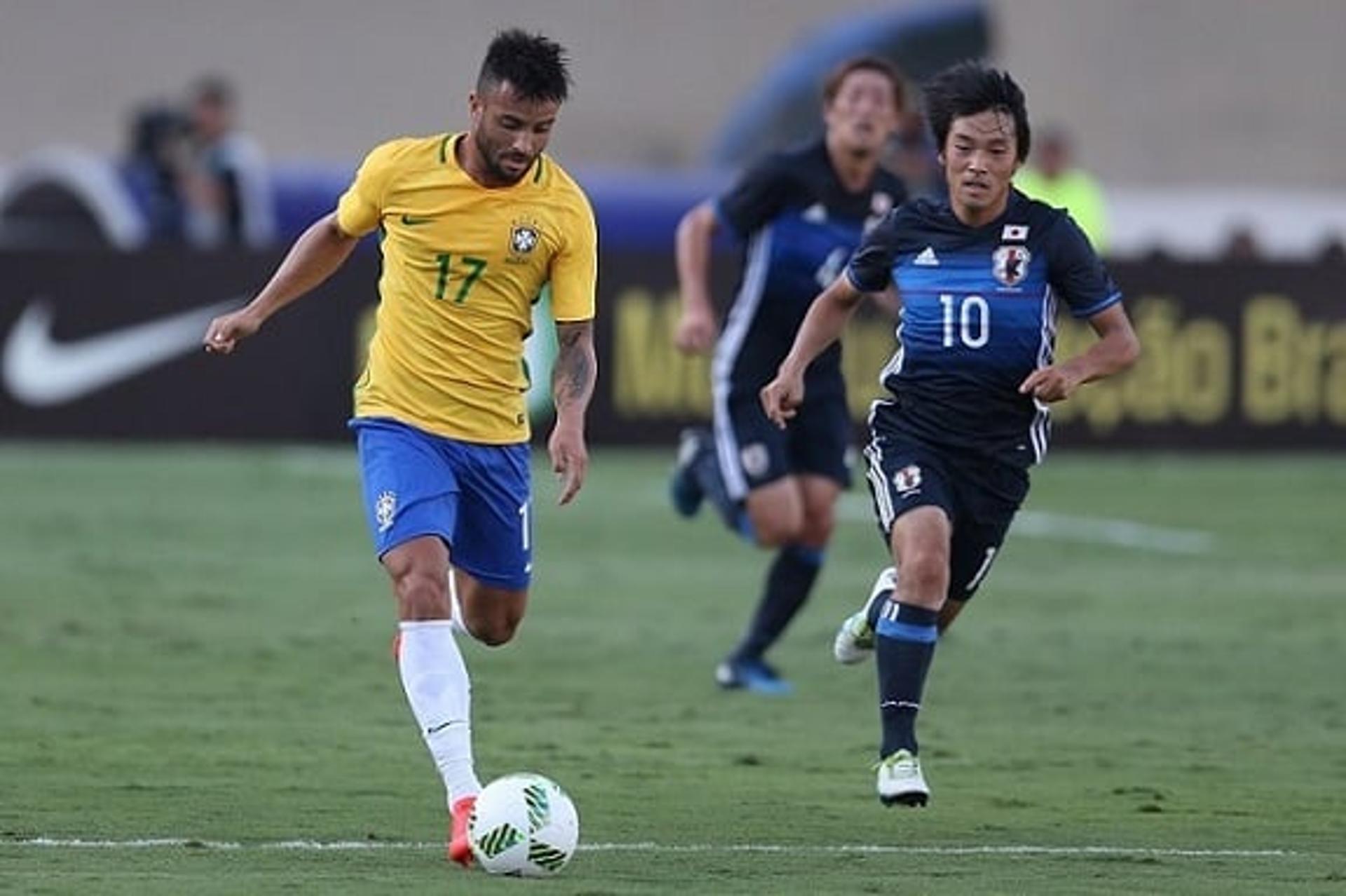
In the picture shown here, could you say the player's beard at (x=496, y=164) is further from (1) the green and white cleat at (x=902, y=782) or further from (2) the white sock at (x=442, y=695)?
(1) the green and white cleat at (x=902, y=782)

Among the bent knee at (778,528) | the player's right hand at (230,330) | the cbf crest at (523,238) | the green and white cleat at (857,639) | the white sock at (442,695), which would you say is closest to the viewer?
the white sock at (442,695)

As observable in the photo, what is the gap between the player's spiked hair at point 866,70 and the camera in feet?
44.9

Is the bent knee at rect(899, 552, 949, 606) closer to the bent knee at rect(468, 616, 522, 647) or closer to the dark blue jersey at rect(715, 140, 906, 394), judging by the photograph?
the bent knee at rect(468, 616, 522, 647)

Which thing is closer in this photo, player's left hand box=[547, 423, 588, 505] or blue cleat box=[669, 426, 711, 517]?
player's left hand box=[547, 423, 588, 505]

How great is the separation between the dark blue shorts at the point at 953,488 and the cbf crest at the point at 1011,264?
0.57 meters

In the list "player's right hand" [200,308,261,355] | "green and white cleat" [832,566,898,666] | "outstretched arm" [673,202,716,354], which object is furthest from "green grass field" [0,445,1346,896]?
"outstretched arm" [673,202,716,354]

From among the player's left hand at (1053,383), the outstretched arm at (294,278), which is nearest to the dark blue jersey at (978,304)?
the player's left hand at (1053,383)

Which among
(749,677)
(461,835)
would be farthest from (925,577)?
(749,677)

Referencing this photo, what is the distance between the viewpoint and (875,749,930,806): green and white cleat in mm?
9906

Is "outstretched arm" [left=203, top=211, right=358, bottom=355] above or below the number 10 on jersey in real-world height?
above

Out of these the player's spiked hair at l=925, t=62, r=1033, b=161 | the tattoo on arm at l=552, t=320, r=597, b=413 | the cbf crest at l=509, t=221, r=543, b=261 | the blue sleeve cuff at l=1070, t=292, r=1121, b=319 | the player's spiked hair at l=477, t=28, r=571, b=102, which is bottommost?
the tattoo on arm at l=552, t=320, r=597, b=413

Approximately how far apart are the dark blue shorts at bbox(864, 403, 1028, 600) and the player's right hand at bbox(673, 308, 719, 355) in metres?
2.92

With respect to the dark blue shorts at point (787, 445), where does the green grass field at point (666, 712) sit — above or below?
below

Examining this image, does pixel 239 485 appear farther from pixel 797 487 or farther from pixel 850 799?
pixel 850 799
